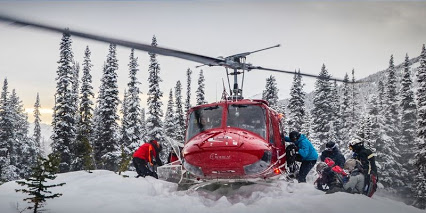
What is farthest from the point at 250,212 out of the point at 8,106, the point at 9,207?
Result: the point at 8,106

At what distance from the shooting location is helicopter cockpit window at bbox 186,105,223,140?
948cm

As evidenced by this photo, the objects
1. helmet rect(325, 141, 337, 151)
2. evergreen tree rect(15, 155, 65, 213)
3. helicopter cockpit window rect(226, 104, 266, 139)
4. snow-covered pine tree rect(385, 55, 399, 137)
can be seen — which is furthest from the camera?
snow-covered pine tree rect(385, 55, 399, 137)

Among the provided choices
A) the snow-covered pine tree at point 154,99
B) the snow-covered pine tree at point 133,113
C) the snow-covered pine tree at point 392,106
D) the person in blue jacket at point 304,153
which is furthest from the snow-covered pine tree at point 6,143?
the snow-covered pine tree at point 392,106

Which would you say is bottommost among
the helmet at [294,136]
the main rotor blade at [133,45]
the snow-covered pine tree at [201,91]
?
the helmet at [294,136]

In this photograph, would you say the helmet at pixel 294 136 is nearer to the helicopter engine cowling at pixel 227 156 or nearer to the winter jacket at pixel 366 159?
the winter jacket at pixel 366 159

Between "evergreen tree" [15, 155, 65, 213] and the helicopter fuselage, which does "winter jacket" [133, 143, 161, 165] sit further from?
"evergreen tree" [15, 155, 65, 213]

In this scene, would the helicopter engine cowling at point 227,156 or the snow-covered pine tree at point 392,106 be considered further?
the snow-covered pine tree at point 392,106

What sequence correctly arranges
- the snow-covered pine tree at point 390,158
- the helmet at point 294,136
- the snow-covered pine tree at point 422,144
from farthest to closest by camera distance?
the snow-covered pine tree at point 390,158 < the snow-covered pine tree at point 422,144 < the helmet at point 294,136

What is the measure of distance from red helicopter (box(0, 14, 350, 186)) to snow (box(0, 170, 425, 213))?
58cm

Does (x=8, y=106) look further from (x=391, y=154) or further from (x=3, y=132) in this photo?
(x=391, y=154)

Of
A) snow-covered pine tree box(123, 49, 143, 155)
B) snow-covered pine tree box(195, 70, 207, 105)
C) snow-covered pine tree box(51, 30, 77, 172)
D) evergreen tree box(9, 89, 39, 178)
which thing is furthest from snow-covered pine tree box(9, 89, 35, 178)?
snow-covered pine tree box(195, 70, 207, 105)

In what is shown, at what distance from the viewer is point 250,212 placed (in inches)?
A: 234

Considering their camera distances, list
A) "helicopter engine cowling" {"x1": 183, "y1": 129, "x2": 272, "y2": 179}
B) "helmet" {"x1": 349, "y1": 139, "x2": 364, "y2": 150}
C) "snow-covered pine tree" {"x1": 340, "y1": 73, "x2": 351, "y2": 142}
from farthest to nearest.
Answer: "snow-covered pine tree" {"x1": 340, "y1": 73, "x2": 351, "y2": 142} → "helmet" {"x1": 349, "y1": 139, "x2": 364, "y2": 150} → "helicopter engine cowling" {"x1": 183, "y1": 129, "x2": 272, "y2": 179}

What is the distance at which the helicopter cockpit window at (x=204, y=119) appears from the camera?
948cm
